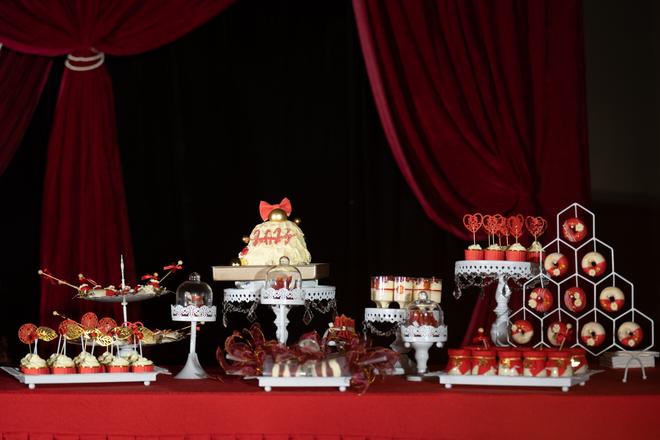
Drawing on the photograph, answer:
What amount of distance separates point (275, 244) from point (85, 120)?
3.68ft

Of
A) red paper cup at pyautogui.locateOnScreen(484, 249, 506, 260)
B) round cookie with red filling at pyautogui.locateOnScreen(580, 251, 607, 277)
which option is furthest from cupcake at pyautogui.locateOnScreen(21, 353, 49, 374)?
round cookie with red filling at pyautogui.locateOnScreen(580, 251, 607, 277)

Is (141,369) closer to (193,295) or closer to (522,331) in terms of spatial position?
(193,295)

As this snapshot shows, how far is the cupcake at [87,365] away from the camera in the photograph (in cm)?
348

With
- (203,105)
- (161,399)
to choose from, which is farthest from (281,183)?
(161,399)

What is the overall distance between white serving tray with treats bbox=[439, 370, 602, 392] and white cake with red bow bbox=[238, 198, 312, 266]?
0.84 metres

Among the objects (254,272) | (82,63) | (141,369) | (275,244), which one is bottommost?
(141,369)

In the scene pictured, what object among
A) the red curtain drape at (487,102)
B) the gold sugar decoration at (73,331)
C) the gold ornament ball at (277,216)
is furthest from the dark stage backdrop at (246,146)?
the gold sugar decoration at (73,331)

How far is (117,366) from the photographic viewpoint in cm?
351

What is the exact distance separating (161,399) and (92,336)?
515mm

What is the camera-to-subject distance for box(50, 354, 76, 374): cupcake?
3.46 m

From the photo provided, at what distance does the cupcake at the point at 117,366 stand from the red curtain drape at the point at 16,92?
133 cm

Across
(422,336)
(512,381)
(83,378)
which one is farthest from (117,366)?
(512,381)

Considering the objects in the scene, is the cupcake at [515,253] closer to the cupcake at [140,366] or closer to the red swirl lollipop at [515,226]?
the red swirl lollipop at [515,226]

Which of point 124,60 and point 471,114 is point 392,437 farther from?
point 124,60
